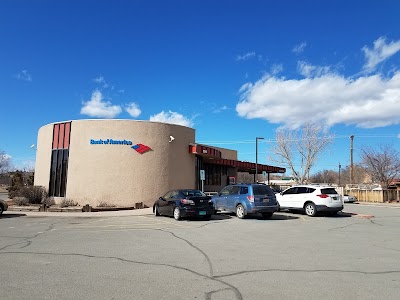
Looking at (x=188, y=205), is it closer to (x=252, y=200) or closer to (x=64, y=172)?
(x=252, y=200)

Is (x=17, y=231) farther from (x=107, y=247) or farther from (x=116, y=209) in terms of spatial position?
(x=116, y=209)

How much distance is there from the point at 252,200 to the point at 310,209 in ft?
13.3

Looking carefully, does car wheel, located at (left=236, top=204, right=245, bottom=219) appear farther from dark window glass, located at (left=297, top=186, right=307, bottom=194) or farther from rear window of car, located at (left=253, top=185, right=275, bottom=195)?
dark window glass, located at (left=297, top=186, right=307, bottom=194)

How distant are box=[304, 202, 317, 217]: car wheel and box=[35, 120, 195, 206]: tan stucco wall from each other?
1040 cm

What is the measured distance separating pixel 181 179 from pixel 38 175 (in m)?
11.4

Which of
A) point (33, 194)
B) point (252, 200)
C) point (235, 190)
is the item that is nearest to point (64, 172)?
point (33, 194)

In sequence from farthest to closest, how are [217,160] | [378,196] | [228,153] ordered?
1. [228,153]
2. [378,196]
3. [217,160]

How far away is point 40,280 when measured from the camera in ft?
20.8

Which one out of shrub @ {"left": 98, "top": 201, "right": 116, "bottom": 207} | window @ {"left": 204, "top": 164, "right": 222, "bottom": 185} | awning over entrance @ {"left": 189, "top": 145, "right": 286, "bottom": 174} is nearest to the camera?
shrub @ {"left": 98, "top": 201, "right": 116, "bottom": 207}

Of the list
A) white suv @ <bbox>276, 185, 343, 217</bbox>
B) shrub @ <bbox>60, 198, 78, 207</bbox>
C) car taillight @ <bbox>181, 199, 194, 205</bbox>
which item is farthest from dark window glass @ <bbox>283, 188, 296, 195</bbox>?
shrub @ <bbox>60, 198, 78, 207</bbox>

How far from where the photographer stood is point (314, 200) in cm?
1928

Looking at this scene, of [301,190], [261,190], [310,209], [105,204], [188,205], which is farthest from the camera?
[105,204]

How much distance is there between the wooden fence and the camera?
126ft

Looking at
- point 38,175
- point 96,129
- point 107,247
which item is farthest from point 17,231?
point 38,175
